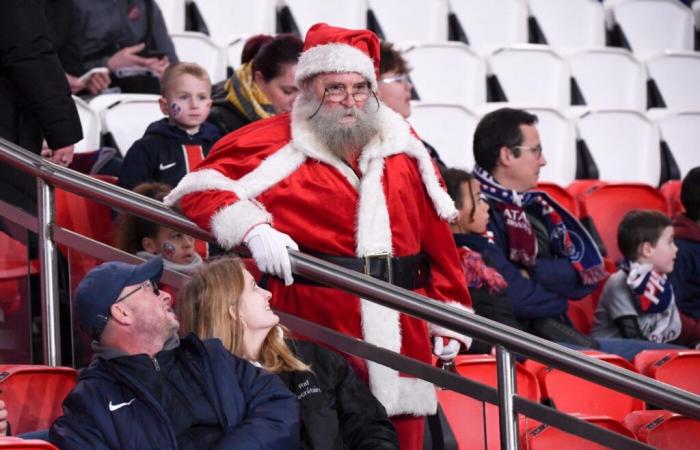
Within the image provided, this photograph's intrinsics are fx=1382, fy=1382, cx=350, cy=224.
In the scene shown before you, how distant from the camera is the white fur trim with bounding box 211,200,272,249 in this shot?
11.8 ft

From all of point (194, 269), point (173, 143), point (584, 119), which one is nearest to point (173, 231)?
point (194, 269)

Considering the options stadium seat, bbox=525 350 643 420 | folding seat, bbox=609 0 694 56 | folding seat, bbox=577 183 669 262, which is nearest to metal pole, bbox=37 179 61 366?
stadium seat, bbox=525 350 643 420

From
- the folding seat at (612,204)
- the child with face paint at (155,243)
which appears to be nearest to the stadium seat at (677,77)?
the folding seat at (612,204)

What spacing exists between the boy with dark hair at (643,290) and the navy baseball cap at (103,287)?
276 centimetres

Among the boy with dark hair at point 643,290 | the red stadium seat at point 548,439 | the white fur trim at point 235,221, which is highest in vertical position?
the white fur trim at point 235,221

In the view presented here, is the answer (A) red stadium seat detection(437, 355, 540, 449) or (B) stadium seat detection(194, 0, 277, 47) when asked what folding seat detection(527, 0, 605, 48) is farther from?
(A) red stadium seat detection(437, 355, 540, 449)

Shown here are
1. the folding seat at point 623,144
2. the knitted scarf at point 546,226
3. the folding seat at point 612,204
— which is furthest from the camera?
the folding seat at point 623,144

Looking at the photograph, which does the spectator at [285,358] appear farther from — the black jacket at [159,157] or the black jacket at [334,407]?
the black jacket at [159,157]

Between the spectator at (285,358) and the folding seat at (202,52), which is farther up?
the folding seat at (202,52)

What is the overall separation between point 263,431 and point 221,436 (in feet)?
0.33

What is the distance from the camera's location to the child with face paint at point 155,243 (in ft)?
12.8

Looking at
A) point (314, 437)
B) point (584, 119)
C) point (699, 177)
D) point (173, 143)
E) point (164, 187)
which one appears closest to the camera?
point (314, 437)

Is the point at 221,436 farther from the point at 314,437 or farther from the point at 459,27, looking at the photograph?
the point at 459,27

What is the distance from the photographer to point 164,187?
4629 mm
